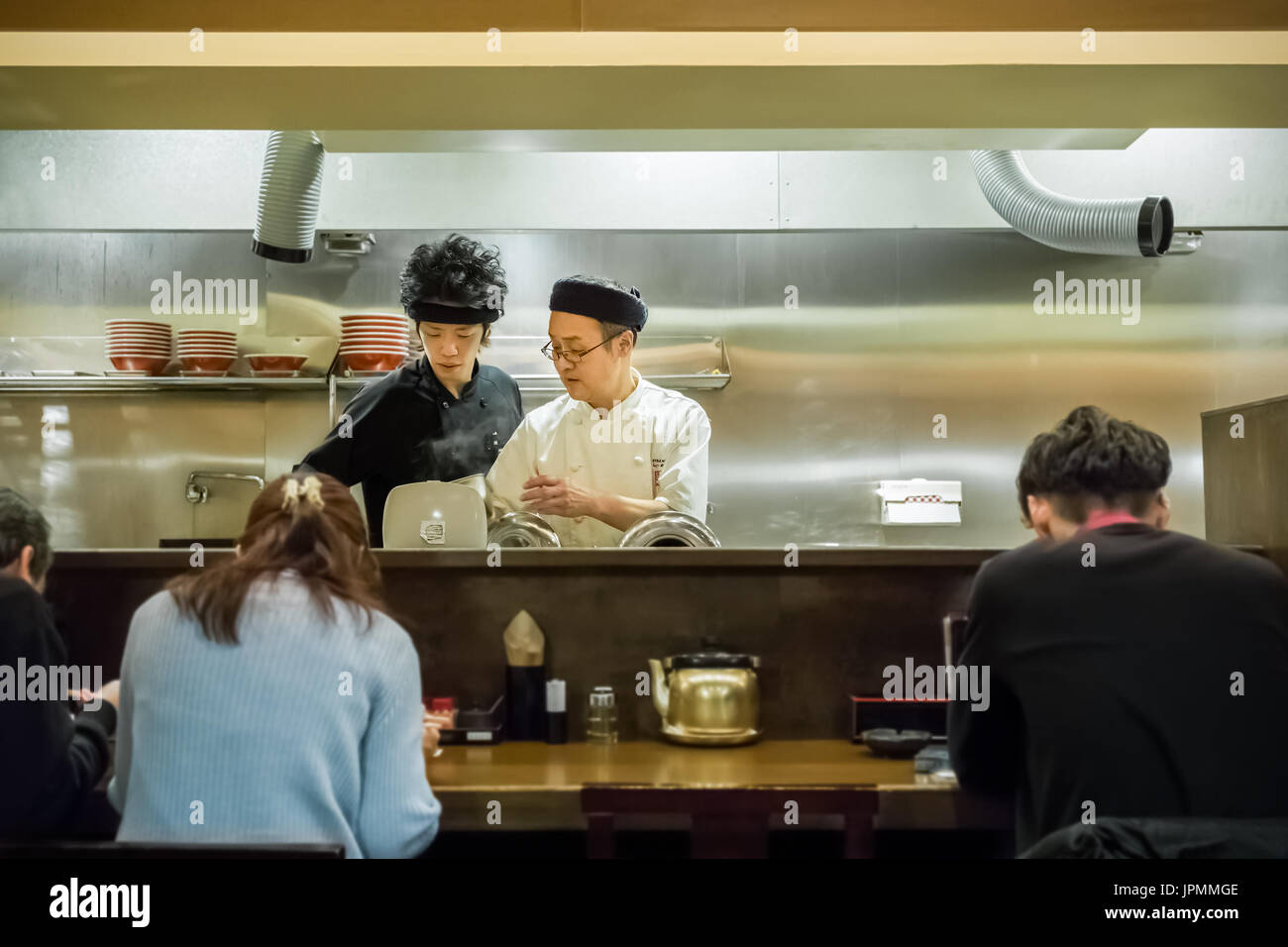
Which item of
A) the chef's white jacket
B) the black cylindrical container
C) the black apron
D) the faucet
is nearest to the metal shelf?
the faucet

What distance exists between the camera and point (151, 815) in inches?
57.1

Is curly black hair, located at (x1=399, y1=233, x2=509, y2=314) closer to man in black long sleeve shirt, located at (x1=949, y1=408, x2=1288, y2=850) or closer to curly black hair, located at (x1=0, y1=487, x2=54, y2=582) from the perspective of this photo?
curly black hair, located at (x1=0, y1=487, x2=54, y2=582)

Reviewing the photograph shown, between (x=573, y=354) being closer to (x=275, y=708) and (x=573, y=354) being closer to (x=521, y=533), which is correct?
(x=521, y=533)

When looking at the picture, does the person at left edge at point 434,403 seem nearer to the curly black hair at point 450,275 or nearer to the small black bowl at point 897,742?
the curly black hair at point 450,275

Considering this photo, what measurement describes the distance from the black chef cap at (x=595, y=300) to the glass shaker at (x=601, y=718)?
106 cm

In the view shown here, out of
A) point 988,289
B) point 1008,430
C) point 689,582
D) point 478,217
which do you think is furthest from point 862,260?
point 689,582

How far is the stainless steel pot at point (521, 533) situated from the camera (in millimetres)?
1932

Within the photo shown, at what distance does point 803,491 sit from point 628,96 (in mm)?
1903

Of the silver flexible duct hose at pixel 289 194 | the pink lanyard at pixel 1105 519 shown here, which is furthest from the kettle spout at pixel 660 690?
the silver flexible duct hose at pixel 289 194

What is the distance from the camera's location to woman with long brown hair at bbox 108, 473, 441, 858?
143 cm

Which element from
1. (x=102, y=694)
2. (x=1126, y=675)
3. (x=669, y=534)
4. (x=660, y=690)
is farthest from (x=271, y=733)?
(x=1126, y=675)

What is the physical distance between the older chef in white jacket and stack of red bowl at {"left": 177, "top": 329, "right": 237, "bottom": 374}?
1.15 metres

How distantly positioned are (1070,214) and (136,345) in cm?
282
